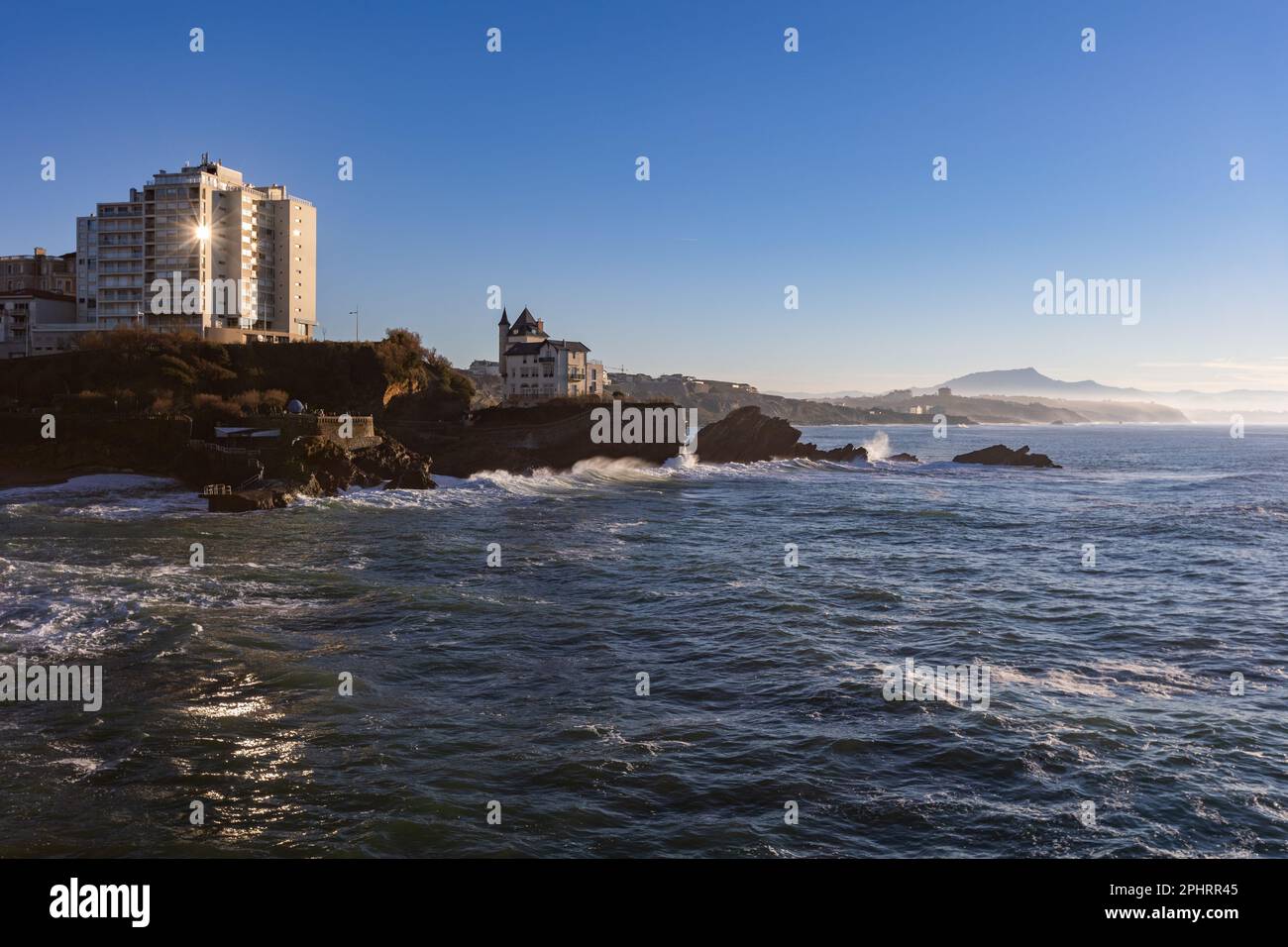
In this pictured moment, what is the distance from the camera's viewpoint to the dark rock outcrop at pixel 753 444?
381 ft

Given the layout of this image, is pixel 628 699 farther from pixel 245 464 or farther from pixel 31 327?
pixel 31 327

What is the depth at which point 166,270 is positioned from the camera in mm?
103312

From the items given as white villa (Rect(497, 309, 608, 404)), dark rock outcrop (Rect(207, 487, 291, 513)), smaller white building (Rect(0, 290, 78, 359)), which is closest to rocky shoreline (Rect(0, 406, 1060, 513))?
dark rock outcrop (Rect(207, 487, 291, 513))

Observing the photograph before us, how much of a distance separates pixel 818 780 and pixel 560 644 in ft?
33.0

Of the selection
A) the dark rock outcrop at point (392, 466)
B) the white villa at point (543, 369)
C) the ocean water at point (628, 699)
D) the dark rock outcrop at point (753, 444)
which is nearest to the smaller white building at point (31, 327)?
the white villa at point (543, 369)

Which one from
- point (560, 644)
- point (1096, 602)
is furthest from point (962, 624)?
point (560, 644)

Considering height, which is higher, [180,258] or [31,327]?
[180,258]

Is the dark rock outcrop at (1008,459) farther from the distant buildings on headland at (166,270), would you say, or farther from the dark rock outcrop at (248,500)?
the distant buildings on headland at (166,270)

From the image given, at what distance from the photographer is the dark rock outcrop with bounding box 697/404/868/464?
116 m

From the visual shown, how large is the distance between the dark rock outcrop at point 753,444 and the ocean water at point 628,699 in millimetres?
72866

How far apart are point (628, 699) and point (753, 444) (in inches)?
3996

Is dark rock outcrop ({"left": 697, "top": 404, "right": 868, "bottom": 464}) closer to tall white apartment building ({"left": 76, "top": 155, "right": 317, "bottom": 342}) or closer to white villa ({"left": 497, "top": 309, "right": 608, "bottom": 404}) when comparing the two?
white villa ({"left": 497, "top": 309, "right": 608, "bottom": 404})

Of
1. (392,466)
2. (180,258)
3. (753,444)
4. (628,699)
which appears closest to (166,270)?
(180,258)

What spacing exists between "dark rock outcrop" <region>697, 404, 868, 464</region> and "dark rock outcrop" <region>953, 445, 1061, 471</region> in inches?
599
